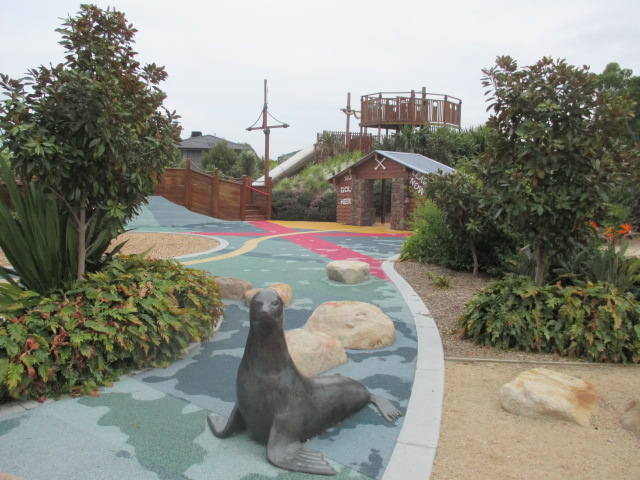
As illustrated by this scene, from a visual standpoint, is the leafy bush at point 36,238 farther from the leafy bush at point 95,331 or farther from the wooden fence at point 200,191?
the wooden fence at point 200,191

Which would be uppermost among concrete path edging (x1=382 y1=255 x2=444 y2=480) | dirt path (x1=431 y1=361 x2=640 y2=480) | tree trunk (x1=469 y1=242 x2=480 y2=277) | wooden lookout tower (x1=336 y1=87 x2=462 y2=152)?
wooden lookout tower (x1=336 y1=87 x2=462 y2=152)

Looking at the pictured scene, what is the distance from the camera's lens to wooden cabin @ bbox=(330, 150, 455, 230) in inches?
696

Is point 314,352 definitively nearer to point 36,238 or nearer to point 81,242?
point 81,242

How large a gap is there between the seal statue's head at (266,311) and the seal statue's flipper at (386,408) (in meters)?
1.17

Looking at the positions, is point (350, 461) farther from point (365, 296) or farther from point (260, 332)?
point (365, 296)

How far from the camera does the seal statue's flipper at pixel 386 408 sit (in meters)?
3.52

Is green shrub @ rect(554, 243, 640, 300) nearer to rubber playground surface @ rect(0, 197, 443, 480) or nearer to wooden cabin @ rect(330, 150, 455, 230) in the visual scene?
rubber playground surface @ rect(0, 197, 443, 480)

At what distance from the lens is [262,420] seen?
299 cm

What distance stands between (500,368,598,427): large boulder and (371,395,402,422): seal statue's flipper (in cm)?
87

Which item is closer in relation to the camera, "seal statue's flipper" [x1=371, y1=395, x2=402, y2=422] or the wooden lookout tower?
"seal statue's flipper" [x1=371, y1=395, x2=402, y2=422]

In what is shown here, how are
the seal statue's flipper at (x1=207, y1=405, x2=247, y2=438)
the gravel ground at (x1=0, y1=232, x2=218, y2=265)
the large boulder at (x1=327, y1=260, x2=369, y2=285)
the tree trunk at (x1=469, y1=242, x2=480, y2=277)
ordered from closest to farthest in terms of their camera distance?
the seal statue's flipper at (x1=207, y1=405, x2=247, y2=438), the large boulder at (x1=327, y1=260, x2=369, y2=285), the tree trunk at (x1=469, y1=242, x2=480, y2=277), the gravel ground at (x1=0, y1=232, x2=218, y2=265)

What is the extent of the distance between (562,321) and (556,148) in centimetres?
174

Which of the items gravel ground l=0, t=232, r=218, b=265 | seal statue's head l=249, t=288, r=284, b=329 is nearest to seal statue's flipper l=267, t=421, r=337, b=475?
seal statue's head l=249, t=288, r=284, b=329

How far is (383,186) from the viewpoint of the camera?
2119 cm
